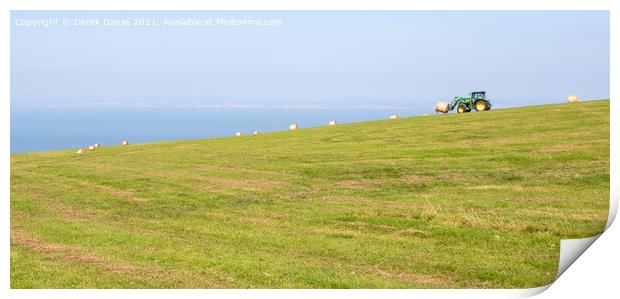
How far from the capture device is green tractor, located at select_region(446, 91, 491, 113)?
2432 inches

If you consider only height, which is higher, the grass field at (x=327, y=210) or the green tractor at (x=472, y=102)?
the green tractor at (x=472, y=102)

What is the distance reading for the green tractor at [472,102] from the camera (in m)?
61.8

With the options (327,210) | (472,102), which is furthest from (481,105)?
(327,210)

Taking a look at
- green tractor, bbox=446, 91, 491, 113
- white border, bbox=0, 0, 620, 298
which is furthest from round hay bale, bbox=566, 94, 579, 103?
white border, bbox=0, 0, 620, 298

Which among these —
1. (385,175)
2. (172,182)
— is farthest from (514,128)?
(172,182)

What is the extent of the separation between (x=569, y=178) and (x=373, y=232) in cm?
1214

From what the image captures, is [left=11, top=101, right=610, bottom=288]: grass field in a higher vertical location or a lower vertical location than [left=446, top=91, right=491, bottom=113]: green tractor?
lower

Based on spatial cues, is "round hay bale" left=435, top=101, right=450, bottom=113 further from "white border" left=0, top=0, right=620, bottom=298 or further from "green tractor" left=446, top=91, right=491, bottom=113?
"white border" left=0, top=0, right=620, bottom=298

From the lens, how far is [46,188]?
35719 millimetres
